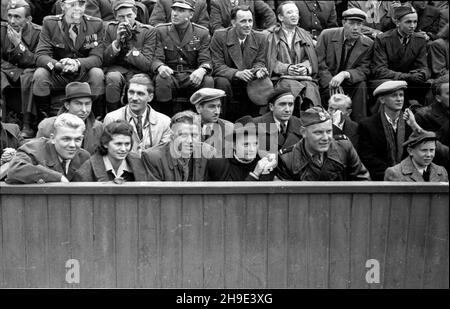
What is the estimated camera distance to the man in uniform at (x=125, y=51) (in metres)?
10.1

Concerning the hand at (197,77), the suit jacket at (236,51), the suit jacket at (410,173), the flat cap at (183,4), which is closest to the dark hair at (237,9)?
the suit jacket at (236,51)

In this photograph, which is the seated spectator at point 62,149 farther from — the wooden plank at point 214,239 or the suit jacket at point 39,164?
the wooden plank at point 214,239

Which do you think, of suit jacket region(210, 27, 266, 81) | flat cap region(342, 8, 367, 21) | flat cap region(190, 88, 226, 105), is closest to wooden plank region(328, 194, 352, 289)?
flat cap region(190, 88, 226, 105)

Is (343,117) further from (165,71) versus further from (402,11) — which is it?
(165,71)

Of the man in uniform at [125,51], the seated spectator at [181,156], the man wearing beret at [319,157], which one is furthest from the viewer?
the man in uniform at [125,51]

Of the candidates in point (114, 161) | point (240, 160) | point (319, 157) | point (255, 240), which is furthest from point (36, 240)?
point (319, 157)

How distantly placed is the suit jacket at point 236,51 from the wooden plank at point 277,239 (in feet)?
9.32

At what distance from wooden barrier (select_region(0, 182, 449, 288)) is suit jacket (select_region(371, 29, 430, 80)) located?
10.5 ft

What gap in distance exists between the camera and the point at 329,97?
10.7m

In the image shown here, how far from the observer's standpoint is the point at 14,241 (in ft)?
25.9

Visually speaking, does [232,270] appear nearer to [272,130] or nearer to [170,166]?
[170,166]

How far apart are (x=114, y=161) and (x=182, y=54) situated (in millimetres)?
2320

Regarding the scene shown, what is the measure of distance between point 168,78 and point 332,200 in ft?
9.65

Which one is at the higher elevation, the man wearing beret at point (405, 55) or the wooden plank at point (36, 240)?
the man wearing beret at point (405, 55)
